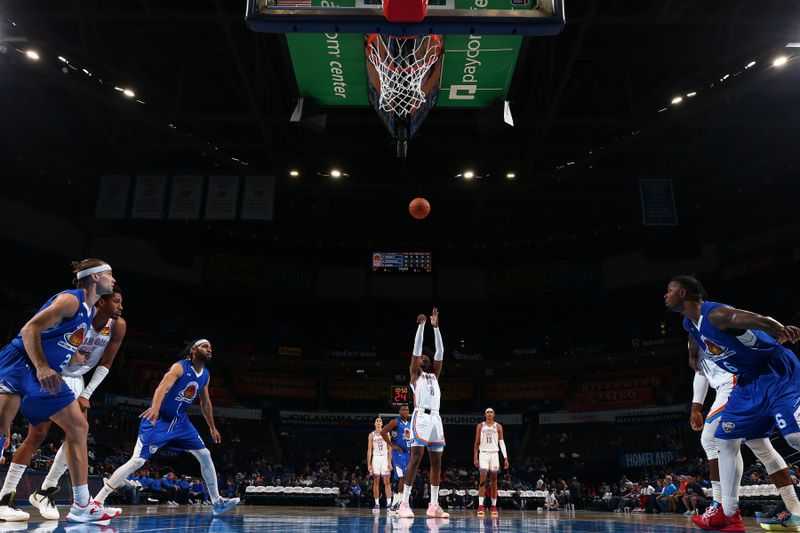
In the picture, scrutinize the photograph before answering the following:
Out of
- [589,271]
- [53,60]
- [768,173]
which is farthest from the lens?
[589,271]

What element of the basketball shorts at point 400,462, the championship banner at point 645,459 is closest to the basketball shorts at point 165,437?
the basketball shorts at point 400,462

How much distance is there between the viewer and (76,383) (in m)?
6.80

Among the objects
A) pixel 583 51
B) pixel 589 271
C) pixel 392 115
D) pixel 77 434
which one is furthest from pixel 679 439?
pixel 77 434

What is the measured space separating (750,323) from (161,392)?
5754 mm

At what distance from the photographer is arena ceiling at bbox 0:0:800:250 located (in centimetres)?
1485

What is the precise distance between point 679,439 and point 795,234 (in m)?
10.1

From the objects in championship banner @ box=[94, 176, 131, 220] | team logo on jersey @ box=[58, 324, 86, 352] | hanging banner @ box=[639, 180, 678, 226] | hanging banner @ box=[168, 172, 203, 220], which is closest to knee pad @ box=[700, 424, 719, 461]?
team logo on jersey @ box=[58, 324, 86, 352]

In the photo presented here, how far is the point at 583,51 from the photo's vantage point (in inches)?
632

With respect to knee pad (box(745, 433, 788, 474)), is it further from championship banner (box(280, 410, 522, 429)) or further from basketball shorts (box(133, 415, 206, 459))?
championship banner (box(280, 410, 522, 429))

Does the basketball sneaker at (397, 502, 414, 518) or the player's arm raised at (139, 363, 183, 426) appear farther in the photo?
the basketball sneaker at (397, 502, 414, 518)

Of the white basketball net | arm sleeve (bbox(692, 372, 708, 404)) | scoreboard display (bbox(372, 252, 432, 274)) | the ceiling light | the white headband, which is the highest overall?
the ceiling light

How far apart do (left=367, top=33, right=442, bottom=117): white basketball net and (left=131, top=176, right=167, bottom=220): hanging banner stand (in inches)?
418

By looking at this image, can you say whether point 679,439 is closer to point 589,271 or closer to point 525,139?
point 589,271

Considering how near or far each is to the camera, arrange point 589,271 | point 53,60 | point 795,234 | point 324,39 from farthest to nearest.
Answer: point 589,271, point 795,234, point 53,60, point 324,39
